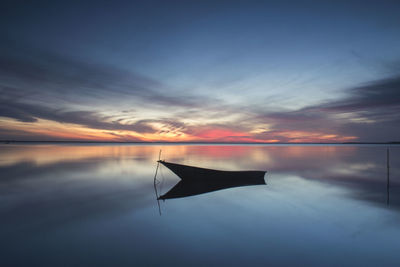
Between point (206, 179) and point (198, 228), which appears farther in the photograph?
point (206, 179)

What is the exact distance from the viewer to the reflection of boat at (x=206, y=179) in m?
14.2

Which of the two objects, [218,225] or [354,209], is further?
[354,209]

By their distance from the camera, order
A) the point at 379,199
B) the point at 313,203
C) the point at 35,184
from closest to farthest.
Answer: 1. the point at 313,203
2. the point at 379,199
3. the point at 35,184

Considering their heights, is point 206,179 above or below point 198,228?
above

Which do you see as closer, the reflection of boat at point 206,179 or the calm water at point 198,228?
the calm water at point 198,228

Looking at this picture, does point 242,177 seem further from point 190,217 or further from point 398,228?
point 398,228

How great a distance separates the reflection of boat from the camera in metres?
14.2

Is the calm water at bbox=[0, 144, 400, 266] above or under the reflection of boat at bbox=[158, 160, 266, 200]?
under

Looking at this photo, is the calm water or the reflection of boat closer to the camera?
the calm water

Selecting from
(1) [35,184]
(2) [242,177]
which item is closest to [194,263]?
(2) [242,177]

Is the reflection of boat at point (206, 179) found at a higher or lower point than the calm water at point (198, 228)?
higher

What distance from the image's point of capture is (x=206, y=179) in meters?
15.6

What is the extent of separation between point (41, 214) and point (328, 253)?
11.5 metres

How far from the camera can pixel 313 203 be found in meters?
11.2
